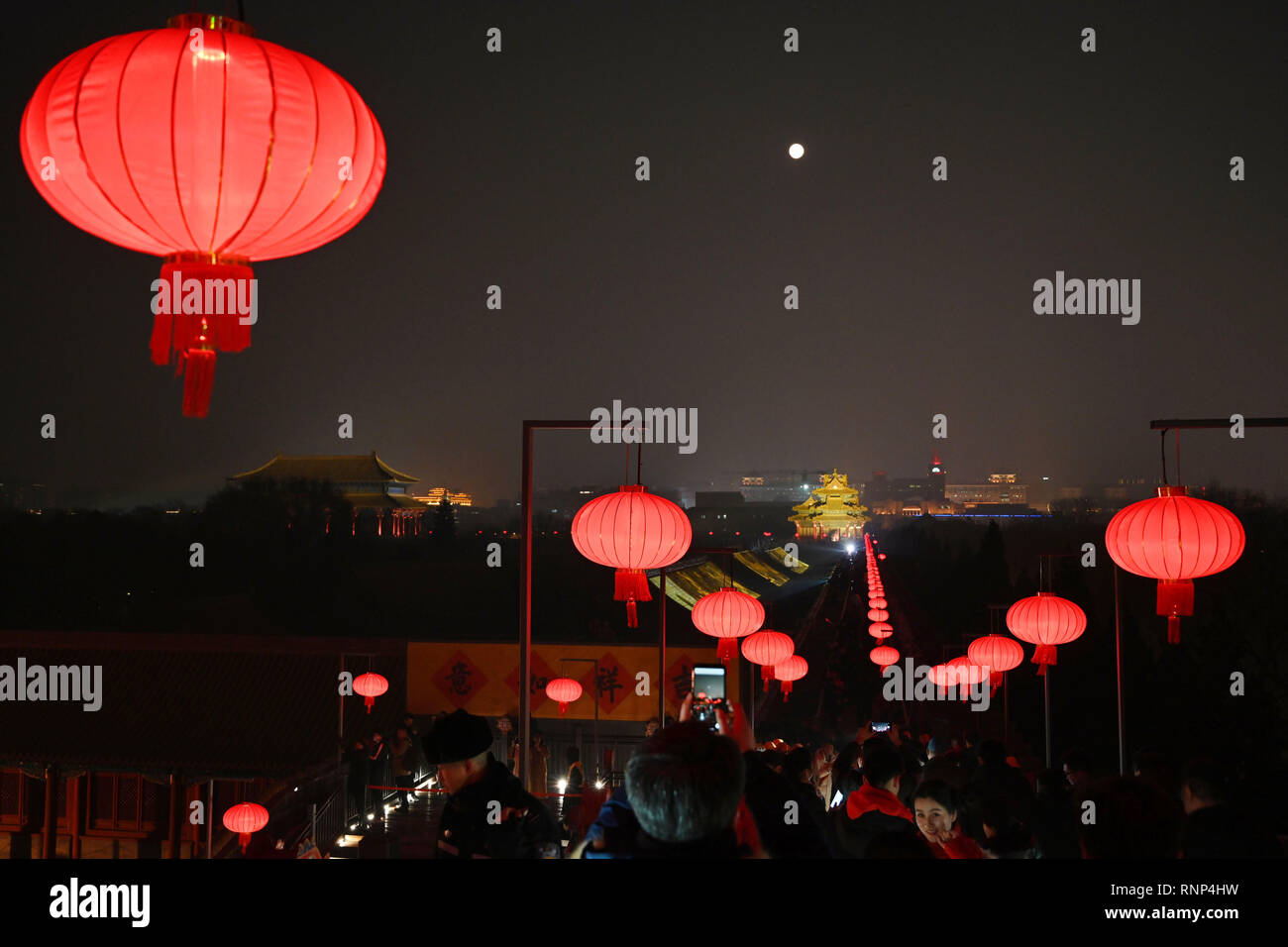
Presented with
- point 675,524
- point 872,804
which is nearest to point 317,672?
point 675,524

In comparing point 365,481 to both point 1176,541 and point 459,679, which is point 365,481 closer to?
point 459,679

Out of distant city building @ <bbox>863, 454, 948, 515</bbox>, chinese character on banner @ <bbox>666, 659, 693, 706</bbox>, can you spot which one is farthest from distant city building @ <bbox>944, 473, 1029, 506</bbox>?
chinese character on banner @ <bbox>666, 659, 693, 706</bbox>

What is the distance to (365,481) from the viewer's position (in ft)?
130

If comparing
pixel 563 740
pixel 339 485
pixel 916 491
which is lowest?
pixel 563 740

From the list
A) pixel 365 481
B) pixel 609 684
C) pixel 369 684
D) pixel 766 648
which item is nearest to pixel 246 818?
pixel 369 684

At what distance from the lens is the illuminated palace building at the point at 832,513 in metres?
62.2

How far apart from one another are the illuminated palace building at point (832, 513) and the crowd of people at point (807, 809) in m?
58.8

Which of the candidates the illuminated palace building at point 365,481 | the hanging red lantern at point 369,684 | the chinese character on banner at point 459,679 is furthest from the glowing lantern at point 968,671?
the illuminated palace building at point 365,481

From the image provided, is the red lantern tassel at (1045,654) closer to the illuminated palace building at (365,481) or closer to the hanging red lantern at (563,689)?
the hanging red lantern at (563,689)

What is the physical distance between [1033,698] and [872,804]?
14.1 metres

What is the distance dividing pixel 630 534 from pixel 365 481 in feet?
121

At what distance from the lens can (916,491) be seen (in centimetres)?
7250

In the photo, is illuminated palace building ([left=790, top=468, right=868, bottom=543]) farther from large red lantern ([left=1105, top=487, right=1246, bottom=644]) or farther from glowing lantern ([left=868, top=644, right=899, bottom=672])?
large red lantern ([left=1105, top=487, right=1246, bottom=644])
